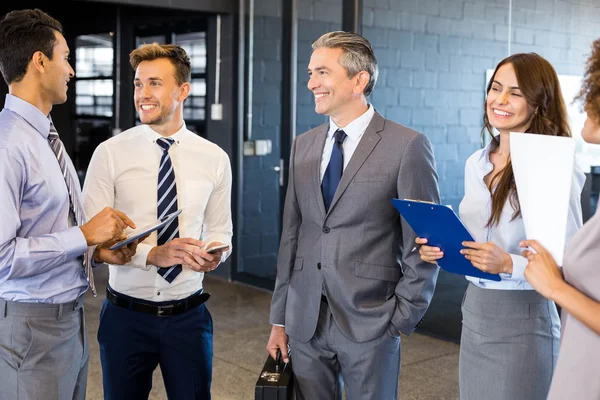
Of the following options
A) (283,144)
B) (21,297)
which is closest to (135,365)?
(21,297)

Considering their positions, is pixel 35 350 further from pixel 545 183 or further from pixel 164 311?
pixel 545 183

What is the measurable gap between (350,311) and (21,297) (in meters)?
0.96

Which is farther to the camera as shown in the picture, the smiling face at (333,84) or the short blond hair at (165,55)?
the short blond hair at (165,55)

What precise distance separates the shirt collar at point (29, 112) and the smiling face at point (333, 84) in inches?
32.5

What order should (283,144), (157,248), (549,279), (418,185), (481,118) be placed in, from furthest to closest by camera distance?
(283,144)
(481,118)
(157,248)
(418,185)
(549,279)

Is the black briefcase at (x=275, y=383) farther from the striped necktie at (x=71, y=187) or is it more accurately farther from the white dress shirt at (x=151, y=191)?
the striped necktie at (x=71, y=187)

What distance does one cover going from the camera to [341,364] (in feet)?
7.66

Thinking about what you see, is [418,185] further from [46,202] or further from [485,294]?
[46,202]

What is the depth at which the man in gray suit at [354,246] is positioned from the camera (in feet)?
7.46

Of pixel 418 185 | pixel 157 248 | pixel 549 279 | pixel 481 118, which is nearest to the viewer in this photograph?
pixel 549 279

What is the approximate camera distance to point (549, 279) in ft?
5.19

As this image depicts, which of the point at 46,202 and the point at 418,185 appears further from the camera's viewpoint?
the point at 418,185

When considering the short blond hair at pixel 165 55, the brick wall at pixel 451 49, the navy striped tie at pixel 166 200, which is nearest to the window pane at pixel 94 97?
the brick wall at pixel 451 49

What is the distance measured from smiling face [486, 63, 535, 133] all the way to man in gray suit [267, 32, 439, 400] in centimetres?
25
